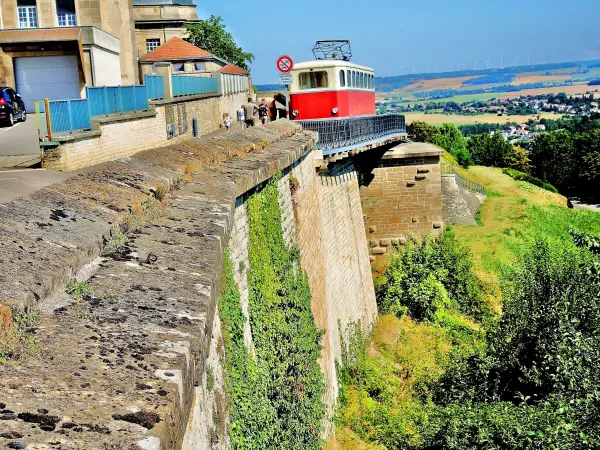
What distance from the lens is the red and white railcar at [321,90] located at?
23.4 m

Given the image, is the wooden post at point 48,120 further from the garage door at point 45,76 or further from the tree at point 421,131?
the tree at point 421,131

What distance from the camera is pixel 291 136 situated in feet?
45.0

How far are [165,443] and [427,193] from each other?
82.7ft

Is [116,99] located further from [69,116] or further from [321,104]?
[321,104]

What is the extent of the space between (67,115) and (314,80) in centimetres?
1205

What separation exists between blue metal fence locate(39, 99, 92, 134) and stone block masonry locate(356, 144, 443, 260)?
14110 mm

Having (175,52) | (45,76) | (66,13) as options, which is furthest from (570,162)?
(45,76)

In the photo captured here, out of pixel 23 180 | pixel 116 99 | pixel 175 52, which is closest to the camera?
pixel 23 180

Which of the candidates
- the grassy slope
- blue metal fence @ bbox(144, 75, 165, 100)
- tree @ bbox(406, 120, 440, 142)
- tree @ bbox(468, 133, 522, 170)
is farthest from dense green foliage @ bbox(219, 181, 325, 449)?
tree @ bbox(468, 133, 522, 170)

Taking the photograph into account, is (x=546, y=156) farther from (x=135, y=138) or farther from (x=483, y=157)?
(x=135, y=138)

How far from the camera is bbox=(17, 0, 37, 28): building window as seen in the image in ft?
83.6

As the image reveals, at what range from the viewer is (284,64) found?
21.5 meters

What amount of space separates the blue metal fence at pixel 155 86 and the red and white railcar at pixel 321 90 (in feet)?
13.1

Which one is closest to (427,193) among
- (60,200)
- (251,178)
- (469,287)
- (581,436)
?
(469,287)
